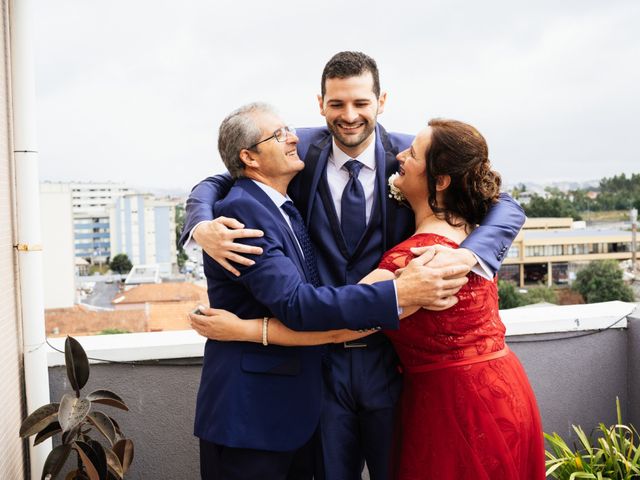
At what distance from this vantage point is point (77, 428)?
1.90m

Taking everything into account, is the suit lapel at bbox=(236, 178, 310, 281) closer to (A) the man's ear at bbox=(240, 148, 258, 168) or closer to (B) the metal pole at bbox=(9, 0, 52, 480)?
(A) the man's ear at bbox=(240, 148, 258, 168)

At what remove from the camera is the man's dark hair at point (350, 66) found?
2014mm

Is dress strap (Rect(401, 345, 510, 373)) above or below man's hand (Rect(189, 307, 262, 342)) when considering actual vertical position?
below

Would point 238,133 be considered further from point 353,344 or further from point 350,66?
point 353,344

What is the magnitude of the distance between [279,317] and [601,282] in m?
57.6

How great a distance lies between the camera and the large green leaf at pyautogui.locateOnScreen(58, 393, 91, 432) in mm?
1811

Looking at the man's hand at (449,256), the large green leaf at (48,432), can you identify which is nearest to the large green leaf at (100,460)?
the large green leaf at (48,432)

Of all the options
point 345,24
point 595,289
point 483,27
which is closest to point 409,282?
point 595,289

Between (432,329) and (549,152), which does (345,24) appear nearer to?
(549,152)

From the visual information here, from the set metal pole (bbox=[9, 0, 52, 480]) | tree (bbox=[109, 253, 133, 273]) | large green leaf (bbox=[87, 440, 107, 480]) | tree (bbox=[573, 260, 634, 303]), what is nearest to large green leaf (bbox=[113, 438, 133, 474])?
large green leaf (bbox=[87, 440, 107, 480])

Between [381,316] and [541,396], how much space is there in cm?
154

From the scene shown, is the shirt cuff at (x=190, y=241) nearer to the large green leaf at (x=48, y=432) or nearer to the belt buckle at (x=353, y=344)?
the belt buckle at (x=353, y=344)

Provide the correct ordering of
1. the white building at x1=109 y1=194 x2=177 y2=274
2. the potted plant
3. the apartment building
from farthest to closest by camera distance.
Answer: the white building at x1=109 y1=194 x2=177 y2=274 < the apartment building < the potted plant

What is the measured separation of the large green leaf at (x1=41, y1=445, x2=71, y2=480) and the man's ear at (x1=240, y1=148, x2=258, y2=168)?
96cm
